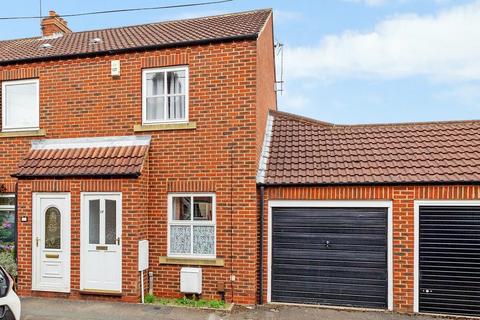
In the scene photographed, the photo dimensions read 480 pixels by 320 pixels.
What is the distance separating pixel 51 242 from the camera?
343 inches

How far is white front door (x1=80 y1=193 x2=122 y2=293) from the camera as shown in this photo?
8203mm

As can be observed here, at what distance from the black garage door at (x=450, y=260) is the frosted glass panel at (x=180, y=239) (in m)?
4.86

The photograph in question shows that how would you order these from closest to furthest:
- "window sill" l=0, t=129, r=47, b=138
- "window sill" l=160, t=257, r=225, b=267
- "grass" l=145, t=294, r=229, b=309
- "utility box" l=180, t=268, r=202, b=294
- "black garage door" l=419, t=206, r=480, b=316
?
1. "black garage door" l=419, t=206, r=480, b=316
2. "grass" l=145, t=294, r=229, b=309
3. "utility box" l=180, t=268, r=202, b=294
4. "window sill" l=160, t=257, r=225, b=267
5. "window sill" l=0, t=129, r=47, b=138

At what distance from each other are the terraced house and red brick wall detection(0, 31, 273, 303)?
0.10ft

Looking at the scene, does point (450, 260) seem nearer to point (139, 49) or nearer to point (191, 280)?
point (191, 280)

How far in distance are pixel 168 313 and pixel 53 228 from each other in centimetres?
344

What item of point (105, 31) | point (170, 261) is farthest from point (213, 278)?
point (105, 31)

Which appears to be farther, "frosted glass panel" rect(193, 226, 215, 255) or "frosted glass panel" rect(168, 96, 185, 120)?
"frosted glass panel" rect(168, 96, 185, 120)

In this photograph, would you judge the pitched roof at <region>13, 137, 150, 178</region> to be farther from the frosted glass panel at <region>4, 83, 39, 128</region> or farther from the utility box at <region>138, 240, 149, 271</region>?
the utility box at <region>138, 240, 149, 271</region>

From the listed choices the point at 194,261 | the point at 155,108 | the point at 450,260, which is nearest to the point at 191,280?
the point at 194,261

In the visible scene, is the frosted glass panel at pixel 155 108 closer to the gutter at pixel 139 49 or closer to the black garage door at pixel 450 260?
the gutter at pixel 139 49

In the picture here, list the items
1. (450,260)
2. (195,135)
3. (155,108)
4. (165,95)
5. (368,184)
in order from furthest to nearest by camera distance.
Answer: (155,108), (165,95), (195,135), (368,184), (450,260)

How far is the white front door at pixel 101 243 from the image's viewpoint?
820cm

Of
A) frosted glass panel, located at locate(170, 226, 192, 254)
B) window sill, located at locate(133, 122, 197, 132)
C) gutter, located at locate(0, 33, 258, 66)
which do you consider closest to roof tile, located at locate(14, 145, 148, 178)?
window sill, located at locate(133, 122, 197, 132)
